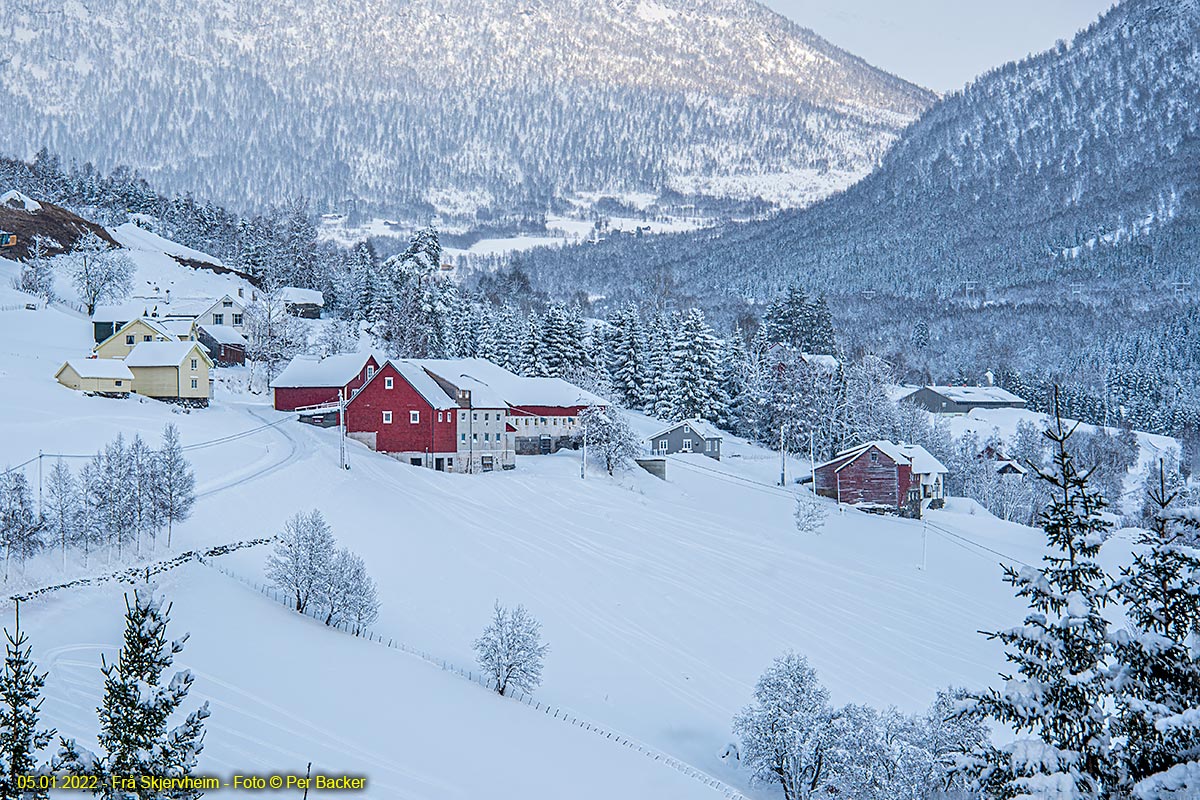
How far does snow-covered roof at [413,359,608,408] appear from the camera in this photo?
68.0m

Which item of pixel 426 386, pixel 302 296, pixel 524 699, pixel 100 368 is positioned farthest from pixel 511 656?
pixel 302 296

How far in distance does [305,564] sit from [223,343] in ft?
198

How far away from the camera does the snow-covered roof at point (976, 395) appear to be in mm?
138875

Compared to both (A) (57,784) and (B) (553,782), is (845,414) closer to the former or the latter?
(B) (553,782)

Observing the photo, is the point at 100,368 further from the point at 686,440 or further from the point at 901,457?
the point at 901,457

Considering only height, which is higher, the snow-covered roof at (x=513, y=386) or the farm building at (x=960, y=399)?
the snow-covered roof at (x=513, y=386)

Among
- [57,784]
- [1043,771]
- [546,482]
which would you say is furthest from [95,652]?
[546,482]

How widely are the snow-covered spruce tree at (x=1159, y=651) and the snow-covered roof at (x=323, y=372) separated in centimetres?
6132

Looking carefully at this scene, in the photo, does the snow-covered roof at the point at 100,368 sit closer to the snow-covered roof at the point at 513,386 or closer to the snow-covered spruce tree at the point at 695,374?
the snow-covered roof at the point at 513,386

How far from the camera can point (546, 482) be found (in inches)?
2281

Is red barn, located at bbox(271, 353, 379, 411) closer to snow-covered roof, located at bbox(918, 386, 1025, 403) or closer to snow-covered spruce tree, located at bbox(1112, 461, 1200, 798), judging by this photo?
snow-covered spruce tree, located at bbox(1112, 461, 1200, 798)

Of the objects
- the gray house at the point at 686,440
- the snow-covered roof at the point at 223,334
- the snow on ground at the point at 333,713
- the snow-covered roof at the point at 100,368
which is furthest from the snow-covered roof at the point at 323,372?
the snow on ground at the point at 333,713

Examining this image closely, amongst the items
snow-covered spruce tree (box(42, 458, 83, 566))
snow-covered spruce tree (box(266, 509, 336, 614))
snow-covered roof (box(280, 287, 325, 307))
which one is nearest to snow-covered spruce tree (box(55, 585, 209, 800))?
snow-covered spruce tree (box(266, 509, 336, 614))

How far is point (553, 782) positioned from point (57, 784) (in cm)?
1318
